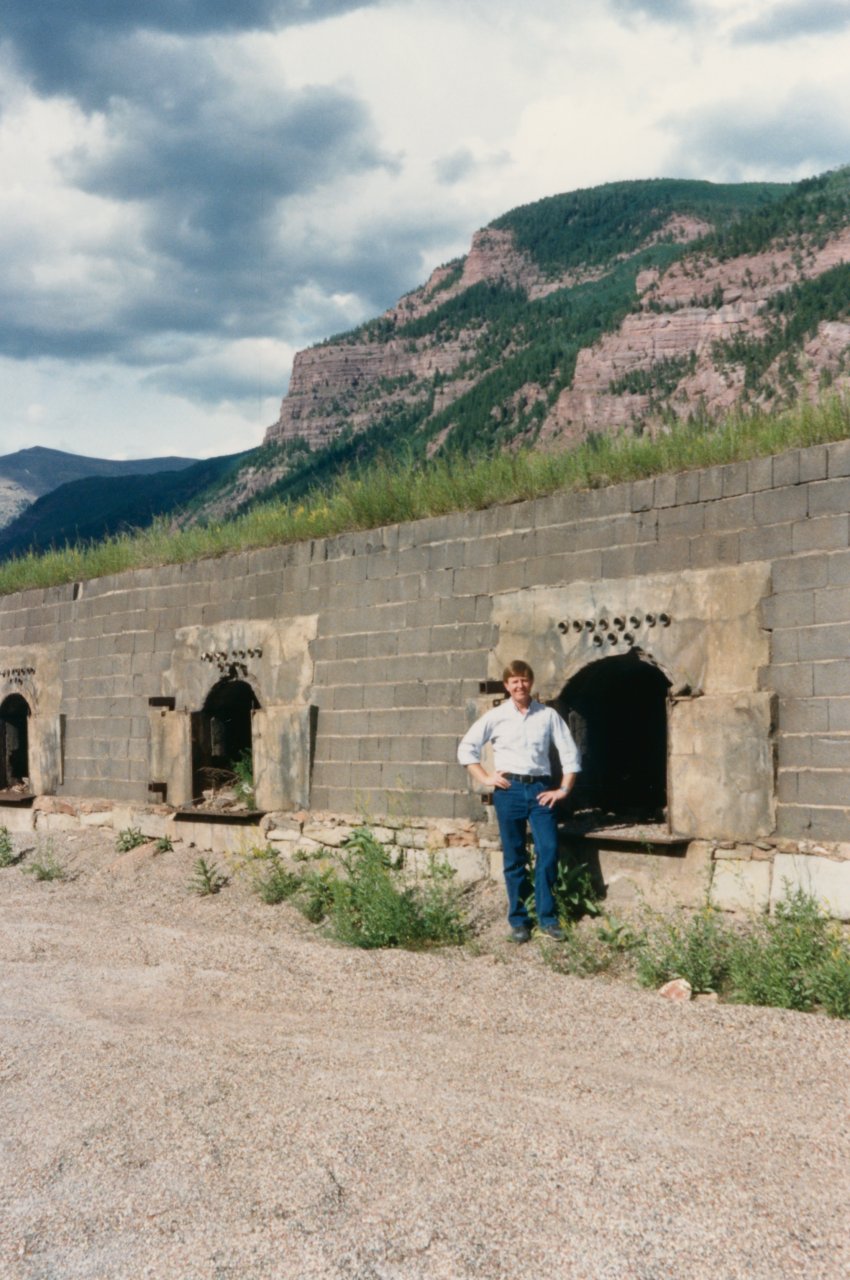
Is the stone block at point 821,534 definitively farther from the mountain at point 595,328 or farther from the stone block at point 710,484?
the mountain at point 595,328

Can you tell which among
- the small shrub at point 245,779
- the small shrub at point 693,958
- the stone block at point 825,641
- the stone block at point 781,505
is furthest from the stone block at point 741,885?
the small shrub at point 245,779

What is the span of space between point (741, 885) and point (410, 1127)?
132 inches

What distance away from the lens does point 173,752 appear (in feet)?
37.5

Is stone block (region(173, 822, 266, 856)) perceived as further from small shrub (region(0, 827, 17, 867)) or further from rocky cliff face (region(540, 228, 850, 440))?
rocky cliff face (region(540, 228, 850, 440))

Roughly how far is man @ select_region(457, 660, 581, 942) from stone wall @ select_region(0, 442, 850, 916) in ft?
2.12

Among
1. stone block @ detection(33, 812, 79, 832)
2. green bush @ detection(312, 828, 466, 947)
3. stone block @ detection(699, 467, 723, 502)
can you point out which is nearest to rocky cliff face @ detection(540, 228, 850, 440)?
stone block @ detection(33, 812, 79, 832)

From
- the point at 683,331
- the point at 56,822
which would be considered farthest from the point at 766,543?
the point at 683,331

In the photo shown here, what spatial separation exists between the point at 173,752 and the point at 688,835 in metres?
5.86

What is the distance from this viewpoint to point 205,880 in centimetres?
1014

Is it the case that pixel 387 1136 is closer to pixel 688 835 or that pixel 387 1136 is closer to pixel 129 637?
pixel 688 835

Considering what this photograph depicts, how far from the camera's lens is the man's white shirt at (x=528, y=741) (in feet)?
24.5

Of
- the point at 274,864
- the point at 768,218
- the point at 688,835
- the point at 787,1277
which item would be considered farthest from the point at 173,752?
the point at 768,218

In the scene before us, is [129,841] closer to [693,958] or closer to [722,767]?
[722,767]

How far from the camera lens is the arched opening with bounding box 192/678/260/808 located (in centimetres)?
1134
